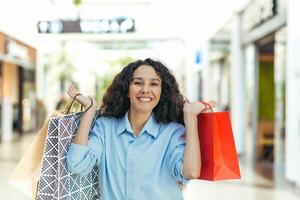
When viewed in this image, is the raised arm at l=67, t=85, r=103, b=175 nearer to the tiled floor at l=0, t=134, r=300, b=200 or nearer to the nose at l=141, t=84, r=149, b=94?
the nose at l=141, t=84, r=149, b=94

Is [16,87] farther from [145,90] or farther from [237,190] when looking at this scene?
[145,90]

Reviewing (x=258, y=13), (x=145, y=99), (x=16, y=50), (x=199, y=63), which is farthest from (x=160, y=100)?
(x=199, y=63)

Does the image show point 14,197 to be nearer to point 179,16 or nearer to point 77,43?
point 179,16

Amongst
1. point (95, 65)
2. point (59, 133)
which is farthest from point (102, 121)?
point (95, 65)

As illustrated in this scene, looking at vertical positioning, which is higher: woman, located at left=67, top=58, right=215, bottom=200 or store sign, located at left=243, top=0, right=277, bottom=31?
store sign, located at left=243, top=0, right=277, bottom=31

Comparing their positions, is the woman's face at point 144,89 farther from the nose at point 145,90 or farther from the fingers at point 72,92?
the fingers at point 72,92

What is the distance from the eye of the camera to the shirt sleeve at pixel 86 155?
1568 mm

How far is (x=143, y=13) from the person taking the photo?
16.7 meters

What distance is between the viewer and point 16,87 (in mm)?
15992

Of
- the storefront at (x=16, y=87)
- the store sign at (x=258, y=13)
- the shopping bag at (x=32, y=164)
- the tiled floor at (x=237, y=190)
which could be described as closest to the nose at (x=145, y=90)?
the shopping bag at (x=32, y=164)

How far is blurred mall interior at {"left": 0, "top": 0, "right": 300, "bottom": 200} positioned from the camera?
7.22 m

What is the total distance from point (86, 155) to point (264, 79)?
884 centimetres

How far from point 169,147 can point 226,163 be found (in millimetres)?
185

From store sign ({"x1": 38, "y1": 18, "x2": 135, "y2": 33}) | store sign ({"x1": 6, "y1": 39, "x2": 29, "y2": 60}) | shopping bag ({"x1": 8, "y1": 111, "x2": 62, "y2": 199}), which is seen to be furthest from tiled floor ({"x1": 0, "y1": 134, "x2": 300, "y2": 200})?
store sign ({"x1": 6, "y1": 39, "x2": 29, "y2": 60})
